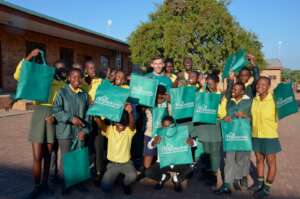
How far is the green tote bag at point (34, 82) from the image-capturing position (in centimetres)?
379

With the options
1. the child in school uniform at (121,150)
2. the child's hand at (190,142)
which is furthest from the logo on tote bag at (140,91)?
the child's hand at (190,142)

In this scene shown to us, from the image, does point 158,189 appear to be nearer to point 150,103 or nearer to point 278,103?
point 150,103

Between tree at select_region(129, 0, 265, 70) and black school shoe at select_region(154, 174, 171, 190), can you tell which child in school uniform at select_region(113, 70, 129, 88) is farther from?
tree at select_region(129, 0, 265, 70)

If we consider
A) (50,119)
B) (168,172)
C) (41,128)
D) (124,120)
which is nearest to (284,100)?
(168,172)

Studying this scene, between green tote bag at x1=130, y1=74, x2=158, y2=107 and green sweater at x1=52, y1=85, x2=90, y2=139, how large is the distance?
70cm

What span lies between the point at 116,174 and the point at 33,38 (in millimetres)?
13992

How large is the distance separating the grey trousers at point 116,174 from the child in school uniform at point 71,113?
61 cm

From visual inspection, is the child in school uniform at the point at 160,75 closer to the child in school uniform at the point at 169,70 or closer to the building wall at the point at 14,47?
the child in school uniform at the point at 169,70

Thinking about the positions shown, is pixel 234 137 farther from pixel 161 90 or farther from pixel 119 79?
pixel 119 79

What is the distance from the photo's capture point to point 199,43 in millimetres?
16578

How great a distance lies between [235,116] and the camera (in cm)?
434

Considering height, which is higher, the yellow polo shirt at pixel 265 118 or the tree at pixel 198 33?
the tree at pixel 198 33

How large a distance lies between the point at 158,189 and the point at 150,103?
1.31 m

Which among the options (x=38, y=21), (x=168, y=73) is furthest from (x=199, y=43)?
(x=168, y=73)
